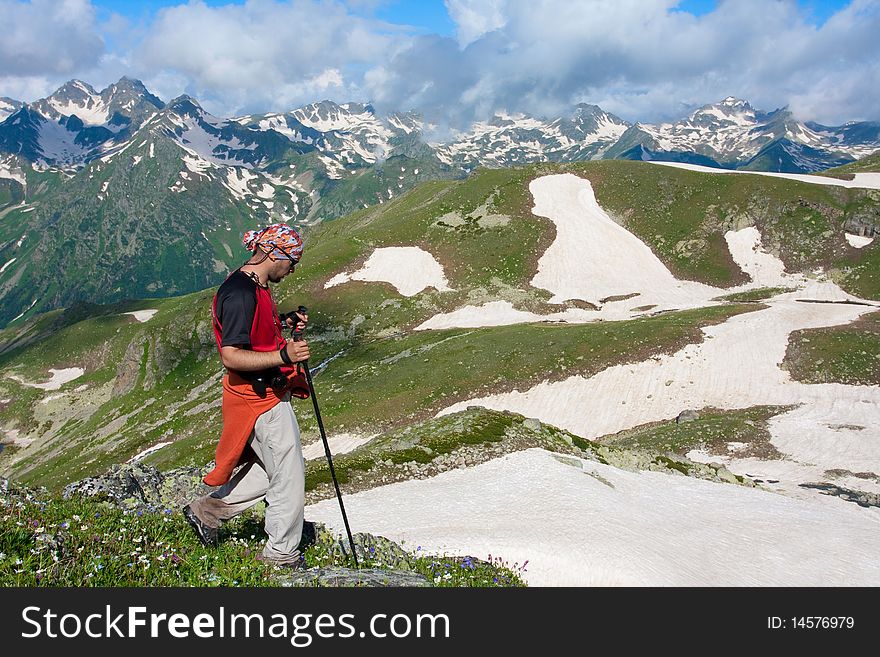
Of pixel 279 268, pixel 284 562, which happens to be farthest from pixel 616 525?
pixel 279 268

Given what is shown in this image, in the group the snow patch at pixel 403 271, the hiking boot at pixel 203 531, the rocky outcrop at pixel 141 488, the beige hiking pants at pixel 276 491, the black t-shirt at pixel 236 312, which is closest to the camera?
the black t-shirt at pixel 236 312

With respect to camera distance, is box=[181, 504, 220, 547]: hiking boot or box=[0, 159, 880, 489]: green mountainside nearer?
box=[181, 504, 220, 547]: hiking boot

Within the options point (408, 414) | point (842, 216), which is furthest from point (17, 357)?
point (842, 216)

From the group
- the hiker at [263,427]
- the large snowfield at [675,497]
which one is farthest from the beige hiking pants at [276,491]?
the large snowfield at [675,497]

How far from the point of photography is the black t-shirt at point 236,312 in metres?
7.45

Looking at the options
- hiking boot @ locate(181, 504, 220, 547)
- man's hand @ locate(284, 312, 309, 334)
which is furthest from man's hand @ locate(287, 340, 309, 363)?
hiking boot @ locate(181, 504, 220, 547)

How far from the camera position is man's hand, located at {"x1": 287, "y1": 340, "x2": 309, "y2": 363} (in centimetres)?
749

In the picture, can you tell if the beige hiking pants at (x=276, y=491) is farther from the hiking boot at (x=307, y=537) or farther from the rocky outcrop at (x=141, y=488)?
the rocky outcrop at (x=141, y=488)

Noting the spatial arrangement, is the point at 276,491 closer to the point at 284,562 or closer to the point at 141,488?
the point at 284,562

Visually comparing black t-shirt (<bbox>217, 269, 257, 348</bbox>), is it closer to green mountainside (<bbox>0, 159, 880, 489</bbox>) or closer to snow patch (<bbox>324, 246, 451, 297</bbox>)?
green mountainside (<bbox>0, 159, 880, 489</bbox>)

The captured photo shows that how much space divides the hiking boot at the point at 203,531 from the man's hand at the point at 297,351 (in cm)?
329

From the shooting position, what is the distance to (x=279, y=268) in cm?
830

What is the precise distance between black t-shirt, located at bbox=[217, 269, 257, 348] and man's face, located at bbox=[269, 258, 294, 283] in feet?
2.17

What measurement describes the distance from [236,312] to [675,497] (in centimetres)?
1857
